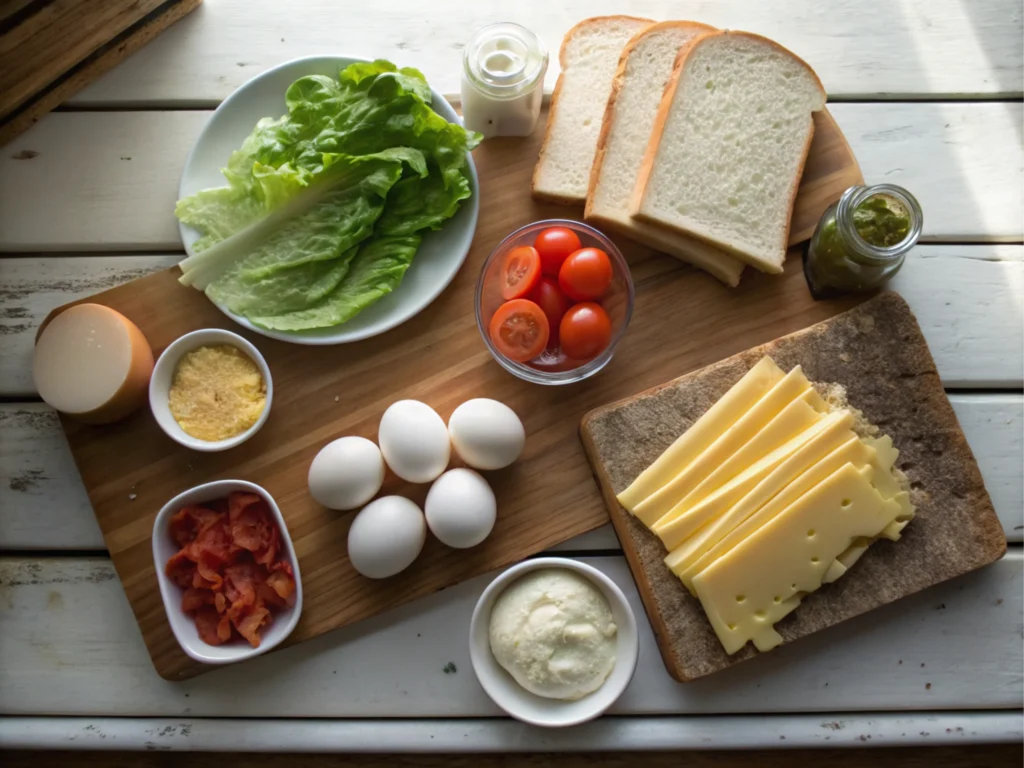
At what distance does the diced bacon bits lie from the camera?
5.05ft

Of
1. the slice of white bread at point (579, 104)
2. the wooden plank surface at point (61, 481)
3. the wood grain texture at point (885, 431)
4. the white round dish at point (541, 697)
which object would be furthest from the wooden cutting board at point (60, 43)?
the white round dish at point (541, 697)

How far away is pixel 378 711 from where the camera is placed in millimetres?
1650

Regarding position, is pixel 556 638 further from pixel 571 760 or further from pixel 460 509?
pixel 571 760

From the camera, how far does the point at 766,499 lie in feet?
5.20

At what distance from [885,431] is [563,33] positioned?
115 centimetres

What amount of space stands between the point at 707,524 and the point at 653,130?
839 mm

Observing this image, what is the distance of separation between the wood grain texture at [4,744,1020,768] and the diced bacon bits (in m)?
0.43

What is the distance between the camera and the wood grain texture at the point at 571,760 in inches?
69.6

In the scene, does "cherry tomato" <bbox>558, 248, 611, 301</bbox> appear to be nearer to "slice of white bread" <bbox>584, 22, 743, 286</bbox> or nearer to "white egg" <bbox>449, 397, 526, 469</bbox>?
→ "slice of white bread" <bbox>584, 22, 743, 286</bbox>

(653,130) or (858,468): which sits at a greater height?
(653,130)

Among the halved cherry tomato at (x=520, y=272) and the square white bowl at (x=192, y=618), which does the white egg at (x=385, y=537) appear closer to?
the square white bowl at (x=192, y=618)

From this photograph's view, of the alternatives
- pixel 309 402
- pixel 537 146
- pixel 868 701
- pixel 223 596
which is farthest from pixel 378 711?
pixel 537 146

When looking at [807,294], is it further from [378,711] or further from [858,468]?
[378,711]

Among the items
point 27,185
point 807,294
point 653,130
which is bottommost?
point 807,294
